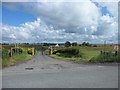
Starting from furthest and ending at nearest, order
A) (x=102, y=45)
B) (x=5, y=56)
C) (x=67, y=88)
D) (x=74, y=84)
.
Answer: (x=102, y=45), (x=5, y=56), (x=74, y=84), (x=67, y=88)

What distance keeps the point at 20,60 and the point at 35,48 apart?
2170mm

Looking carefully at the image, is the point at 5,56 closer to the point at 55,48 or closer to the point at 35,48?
the point at 35,48

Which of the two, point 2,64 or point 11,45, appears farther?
point 11,45

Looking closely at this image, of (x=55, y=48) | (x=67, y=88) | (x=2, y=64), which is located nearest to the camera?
(x=67, y=88)

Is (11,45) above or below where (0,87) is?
above

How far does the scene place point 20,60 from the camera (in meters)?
25.5

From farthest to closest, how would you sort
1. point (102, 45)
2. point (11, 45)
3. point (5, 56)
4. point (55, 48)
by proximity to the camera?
point (102, 45) → point (55, 48) → point (11, 45) → point (5, 56)

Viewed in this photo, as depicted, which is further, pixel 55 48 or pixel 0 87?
pixel 55 48

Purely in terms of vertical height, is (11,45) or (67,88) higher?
(11,45)

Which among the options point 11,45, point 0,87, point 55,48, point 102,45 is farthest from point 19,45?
point 0,87

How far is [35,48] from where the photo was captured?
24469 millimetres

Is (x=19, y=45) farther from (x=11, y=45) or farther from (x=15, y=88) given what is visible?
(x=15, y=88)

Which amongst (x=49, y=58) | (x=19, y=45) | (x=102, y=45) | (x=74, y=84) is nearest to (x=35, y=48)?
(x=19, y=45)

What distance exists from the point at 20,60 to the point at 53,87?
15.0m
